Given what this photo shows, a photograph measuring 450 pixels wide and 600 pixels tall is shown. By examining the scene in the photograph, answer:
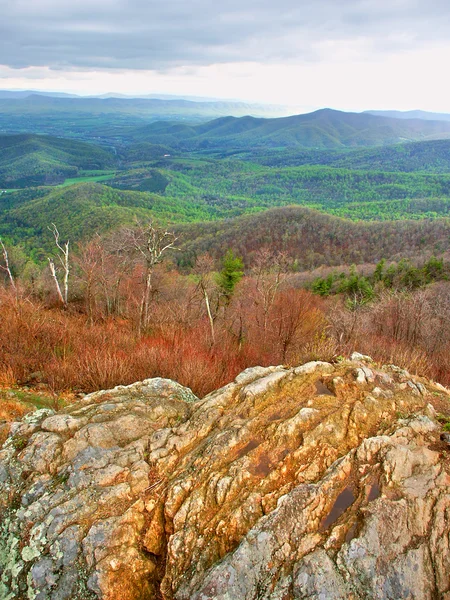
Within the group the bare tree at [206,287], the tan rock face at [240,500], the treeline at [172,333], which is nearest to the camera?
the tan rock face at [240,500]

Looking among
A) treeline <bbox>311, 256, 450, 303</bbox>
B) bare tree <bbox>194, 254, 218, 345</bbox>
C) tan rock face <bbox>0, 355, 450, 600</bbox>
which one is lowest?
treeline <bbox>311, 256, 450, 303</bbox>

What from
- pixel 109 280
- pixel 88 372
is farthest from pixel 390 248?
pixel 88 372

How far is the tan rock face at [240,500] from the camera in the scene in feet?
11.7

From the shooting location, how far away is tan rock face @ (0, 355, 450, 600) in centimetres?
358

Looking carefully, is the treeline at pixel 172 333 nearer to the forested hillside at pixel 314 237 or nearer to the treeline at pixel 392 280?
the treeline at pixel 392 280

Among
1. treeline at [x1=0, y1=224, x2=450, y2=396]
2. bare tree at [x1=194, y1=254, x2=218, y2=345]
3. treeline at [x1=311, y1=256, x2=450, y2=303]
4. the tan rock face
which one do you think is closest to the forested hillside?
treeline at [x1=311, y1=256, x2=450, y2=303]

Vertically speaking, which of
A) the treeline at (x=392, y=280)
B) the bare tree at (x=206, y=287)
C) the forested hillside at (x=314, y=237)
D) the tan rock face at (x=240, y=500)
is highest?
the tan rock face at (x=240, y=500)

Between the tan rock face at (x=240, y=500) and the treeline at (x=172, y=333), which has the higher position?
the tan rock face at (x=240, y=500)

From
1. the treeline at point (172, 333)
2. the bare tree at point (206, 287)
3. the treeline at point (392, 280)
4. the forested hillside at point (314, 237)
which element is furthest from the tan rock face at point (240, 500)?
the forested hillside at point (314, 237)

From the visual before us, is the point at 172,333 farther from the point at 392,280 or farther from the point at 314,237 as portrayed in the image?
the point at 314,237

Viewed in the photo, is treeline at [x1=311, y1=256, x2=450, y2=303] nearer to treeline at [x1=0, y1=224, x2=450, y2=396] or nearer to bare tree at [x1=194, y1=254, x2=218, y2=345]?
treeline at [x1=0, y1=224, x2=450, y2=396]

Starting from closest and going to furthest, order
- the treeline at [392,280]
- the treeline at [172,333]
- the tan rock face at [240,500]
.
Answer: the tan rock face at [240,500] → the treeline at [172,333] → the treeline at [392,280]

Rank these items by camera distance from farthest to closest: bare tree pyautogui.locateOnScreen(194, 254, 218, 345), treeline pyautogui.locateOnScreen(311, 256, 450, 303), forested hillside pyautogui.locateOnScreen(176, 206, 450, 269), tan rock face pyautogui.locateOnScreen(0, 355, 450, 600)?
forested hillside pyautogui.locateOnScreen(176, 206, 450, 269) → treeline pyautogui.locateOnScreen(311, 256, 450, 303) → bare tree pyautogui.locateOnScreen(194, 254, 218, 345) → tan rock face pyautogui.locateOnScreen(0, 355, 450, 600)

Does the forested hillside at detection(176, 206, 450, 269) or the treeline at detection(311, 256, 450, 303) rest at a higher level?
the treeline at detection(311, 256, 450, 303)
